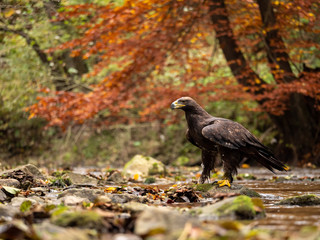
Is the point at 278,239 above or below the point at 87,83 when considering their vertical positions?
above

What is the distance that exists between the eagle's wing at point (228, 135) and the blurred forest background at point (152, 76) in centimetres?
335

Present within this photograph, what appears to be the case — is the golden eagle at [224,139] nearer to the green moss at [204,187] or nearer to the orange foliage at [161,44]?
the green moss at [204,187]

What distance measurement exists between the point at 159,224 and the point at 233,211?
109cm

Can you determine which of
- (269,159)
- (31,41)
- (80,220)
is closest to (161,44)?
(269,159)

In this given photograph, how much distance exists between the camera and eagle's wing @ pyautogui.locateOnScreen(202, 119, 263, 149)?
19.3ft

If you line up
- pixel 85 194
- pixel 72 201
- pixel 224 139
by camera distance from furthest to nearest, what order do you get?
1. pixel 224 139
2. pixel 85 194
3. pixel 72 201

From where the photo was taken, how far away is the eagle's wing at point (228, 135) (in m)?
5.88

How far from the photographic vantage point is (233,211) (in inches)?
147

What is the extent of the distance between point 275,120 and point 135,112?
5.73 meters

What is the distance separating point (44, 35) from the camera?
51.4 ft

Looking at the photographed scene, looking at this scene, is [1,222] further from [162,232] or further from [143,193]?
[143,193]

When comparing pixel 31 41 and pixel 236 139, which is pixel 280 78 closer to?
pixel 236 139

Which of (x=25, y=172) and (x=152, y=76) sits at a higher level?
(x=25, y=172)

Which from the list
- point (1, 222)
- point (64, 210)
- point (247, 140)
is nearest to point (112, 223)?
point (64, 210)
